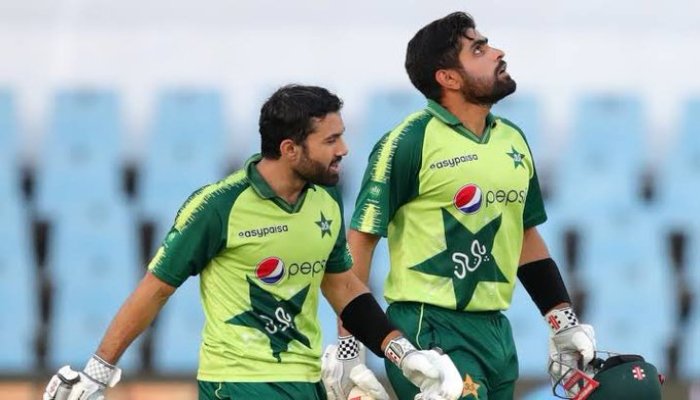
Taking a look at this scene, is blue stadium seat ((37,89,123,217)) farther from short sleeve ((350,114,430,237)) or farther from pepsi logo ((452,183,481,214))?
pepsi logo ((452,183,481,214))

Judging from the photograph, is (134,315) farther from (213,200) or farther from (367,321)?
(367,321)

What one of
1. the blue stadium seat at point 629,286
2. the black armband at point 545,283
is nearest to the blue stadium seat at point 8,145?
the blue stadium seat at point 629,286

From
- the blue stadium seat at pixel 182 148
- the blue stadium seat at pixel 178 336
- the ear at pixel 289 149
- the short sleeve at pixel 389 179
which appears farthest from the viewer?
the blue stadium seat at pixel 182 148

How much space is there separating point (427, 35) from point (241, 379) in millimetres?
1419

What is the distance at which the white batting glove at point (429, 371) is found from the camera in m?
6.44

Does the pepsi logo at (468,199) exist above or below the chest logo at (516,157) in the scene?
below

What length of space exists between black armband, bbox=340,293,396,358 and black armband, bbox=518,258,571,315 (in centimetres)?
79

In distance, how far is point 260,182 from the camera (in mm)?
6457

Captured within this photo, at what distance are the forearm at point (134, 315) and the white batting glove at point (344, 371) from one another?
0.79 m

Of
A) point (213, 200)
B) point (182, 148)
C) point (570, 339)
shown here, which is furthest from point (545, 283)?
point (182, 148)

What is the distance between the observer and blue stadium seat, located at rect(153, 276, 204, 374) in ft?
38.9

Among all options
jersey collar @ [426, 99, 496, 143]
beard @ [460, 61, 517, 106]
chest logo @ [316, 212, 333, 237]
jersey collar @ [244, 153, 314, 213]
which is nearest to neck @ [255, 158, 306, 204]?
jersey collar @ [244, 153, 314, 213]

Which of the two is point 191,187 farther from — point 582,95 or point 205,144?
point 582,95

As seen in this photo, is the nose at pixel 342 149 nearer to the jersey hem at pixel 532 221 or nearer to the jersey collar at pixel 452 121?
the jersey collar at pixel 452 121
